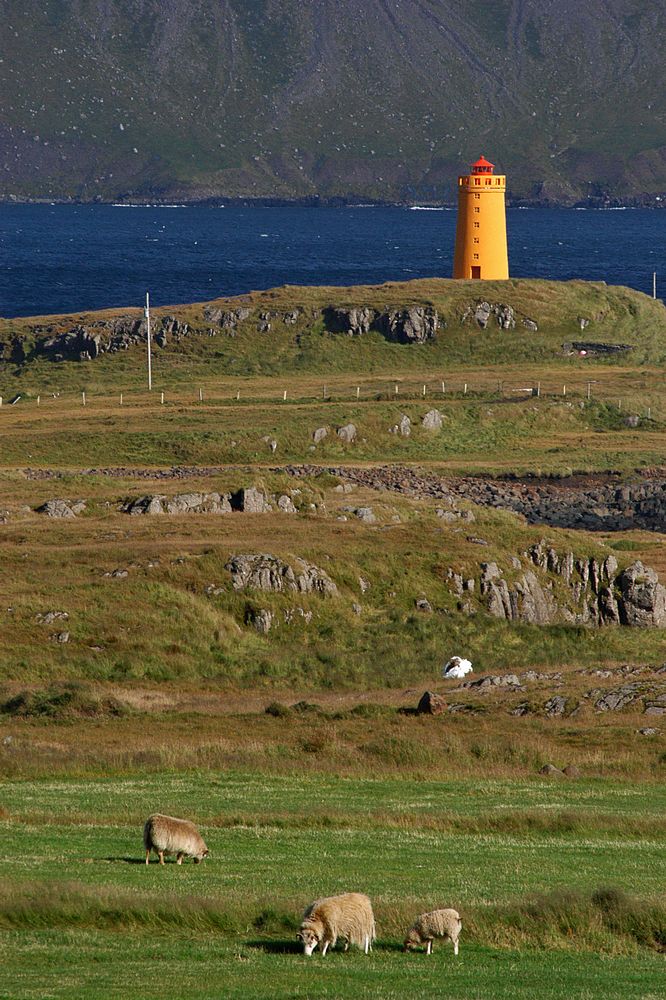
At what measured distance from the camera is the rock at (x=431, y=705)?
108 ft

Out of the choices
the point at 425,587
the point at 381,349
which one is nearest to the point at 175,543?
the point at 425,587

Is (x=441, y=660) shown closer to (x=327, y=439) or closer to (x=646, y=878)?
(x=646, y=878)

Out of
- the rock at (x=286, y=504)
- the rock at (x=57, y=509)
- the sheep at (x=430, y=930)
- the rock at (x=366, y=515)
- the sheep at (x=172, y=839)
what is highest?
the sheep at (x=430, y=930)

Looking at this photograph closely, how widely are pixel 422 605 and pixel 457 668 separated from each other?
5.71 meters

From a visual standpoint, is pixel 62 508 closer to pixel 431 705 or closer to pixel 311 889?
pixel 431 705

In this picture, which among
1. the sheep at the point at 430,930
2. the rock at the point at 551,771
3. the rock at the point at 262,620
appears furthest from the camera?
the rock at the point at 262,620

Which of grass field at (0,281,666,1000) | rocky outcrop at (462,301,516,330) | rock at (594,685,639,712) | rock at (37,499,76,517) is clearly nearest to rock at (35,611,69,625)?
grass field at (0,281,666,1000)

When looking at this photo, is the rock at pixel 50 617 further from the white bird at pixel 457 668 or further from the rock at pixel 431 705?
the rock at pixel 431 705

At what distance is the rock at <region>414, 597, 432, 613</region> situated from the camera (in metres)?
43.7

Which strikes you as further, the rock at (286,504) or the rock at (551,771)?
the rock at (286,504)

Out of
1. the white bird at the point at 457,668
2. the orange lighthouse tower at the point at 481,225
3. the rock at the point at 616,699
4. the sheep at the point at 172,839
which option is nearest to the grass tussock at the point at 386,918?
the sheep at the point at 172,839

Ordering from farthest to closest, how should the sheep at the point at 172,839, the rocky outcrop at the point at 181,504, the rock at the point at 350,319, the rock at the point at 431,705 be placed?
the rock at the point at 350,319 → the rocky outcrop at the point at 181,504 → the rock at the point at 431,705 → the sheep at the point at 172,839

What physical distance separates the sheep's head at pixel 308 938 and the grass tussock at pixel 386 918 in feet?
2.71

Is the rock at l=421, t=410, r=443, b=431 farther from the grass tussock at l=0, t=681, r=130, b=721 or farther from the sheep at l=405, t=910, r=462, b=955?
the sheep at l=405, t=910, r=462, b=955
